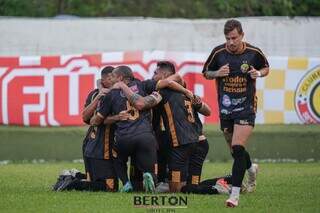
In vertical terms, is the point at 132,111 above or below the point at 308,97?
above

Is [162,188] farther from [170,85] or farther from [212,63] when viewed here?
[212,63]

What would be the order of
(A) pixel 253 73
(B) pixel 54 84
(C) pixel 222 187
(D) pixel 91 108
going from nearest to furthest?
(A) pixel 253 73 → (C) pixel 222 187 → (D) pixel 91 108 → (B) pixel 54 84

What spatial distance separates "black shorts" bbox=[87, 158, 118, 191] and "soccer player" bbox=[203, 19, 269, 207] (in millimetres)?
1872

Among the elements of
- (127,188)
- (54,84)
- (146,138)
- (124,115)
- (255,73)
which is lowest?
(127,188)

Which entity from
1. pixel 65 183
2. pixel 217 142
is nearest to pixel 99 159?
pixel 65 183

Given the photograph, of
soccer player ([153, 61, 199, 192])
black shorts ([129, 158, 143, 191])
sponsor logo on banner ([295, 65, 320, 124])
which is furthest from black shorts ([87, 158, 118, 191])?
sponsor logo on banner ([295, 65, 320, 124])

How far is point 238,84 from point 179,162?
1634mm

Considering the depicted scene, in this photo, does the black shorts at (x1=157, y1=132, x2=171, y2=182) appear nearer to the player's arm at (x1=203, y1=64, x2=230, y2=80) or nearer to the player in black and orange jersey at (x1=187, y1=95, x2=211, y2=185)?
the player in black and orange jersey at (x1=187, y1=95, x2=211, y2=185)

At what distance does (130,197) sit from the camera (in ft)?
43.4

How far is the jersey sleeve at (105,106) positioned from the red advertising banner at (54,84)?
244 inches

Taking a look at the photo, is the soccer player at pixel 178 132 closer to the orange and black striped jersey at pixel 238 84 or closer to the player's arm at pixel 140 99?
the player's arm at pixel 140 99

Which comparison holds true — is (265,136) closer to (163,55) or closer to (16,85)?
(163,55)

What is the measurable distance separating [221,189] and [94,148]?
182 centimetres

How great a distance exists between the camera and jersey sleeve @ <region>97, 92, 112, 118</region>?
13922mm
